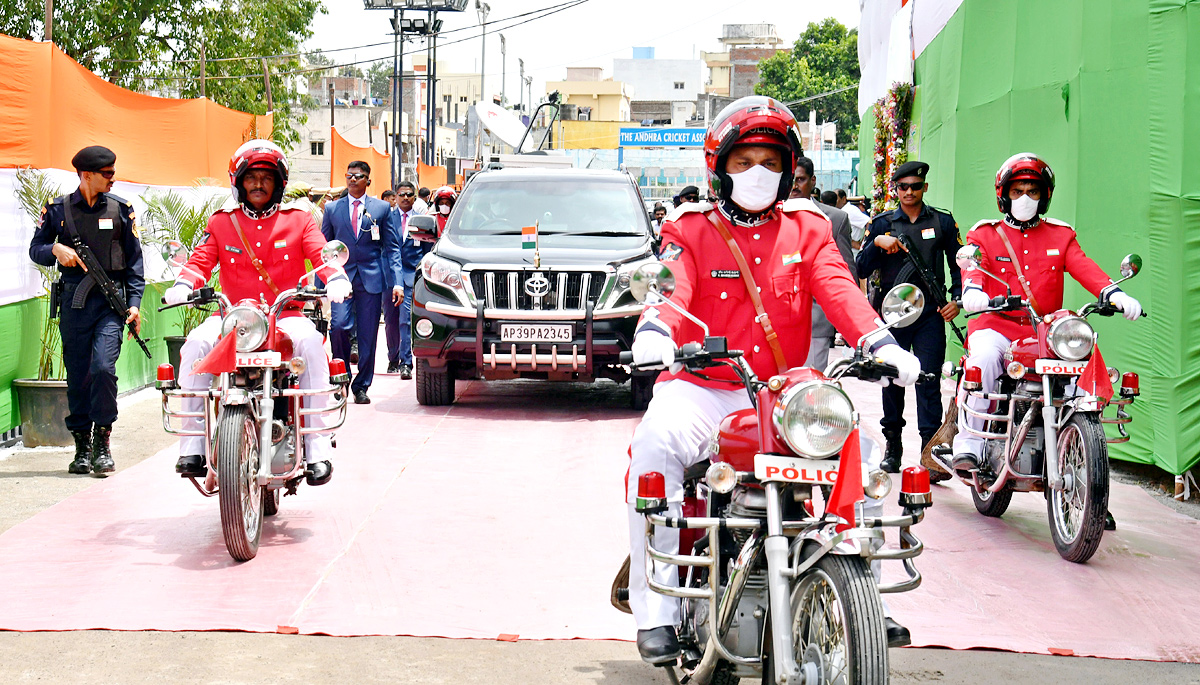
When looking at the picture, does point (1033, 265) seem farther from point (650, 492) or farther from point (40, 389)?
point (40, 389)

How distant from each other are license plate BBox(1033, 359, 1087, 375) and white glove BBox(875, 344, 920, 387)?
3.28m

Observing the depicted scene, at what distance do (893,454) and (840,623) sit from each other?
5585 mm

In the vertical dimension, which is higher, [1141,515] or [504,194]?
[504,194]

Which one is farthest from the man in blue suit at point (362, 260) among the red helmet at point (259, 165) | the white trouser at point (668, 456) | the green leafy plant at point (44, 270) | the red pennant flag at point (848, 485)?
the red pennant flag at point (848, 485)

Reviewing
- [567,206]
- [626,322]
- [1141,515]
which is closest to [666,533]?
[1141,515]

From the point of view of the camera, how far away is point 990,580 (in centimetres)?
616

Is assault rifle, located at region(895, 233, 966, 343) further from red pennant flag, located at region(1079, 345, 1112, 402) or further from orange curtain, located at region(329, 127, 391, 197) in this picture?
orange curtain, located at region(329, 127, 391, 197)

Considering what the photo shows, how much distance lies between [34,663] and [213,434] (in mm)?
1829

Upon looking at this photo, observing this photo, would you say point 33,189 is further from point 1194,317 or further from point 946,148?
point 946,148

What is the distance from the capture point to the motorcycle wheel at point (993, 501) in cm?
739

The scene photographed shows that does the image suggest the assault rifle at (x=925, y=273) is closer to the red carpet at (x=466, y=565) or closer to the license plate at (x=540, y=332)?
the red carpet at (x=466, y=565)

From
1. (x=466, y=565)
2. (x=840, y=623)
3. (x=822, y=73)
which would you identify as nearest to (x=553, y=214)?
(x=466, y=565)

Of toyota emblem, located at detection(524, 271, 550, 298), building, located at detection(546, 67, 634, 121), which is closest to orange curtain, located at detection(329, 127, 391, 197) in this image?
toyota emblem, located at detection(524, 271, 550, 298)

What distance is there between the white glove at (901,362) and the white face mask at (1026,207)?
157 inches
